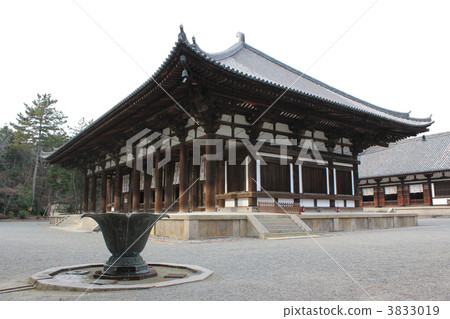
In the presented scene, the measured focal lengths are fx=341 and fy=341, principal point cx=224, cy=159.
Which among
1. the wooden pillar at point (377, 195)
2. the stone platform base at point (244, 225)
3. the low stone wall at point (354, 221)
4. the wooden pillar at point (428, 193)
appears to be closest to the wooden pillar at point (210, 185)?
the stone platform base at point (244, 225)

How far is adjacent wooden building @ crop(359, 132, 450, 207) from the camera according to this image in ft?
88.7

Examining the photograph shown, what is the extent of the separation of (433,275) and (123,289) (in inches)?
154

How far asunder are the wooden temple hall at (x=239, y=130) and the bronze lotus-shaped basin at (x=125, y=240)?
17.0ft

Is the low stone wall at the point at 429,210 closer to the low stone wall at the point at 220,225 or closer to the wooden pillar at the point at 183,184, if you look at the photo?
the low stone wall at the point at 220,225

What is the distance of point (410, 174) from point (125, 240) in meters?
28.9

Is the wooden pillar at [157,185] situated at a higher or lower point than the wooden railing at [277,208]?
higher

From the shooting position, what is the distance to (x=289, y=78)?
1748 centimetres

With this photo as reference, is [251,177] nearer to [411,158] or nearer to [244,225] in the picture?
[244,225]

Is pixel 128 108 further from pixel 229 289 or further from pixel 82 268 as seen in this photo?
pixel 229 289

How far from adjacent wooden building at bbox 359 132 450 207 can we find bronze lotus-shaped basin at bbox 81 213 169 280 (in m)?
23.5

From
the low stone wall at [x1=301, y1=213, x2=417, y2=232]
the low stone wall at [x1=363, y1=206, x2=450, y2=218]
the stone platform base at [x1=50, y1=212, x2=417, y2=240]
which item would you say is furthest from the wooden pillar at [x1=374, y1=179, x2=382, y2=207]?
the stone platform base at [x1=50, y1=212, x2=417, y2=240]

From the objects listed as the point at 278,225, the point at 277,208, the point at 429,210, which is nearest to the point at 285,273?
the point at 278,225

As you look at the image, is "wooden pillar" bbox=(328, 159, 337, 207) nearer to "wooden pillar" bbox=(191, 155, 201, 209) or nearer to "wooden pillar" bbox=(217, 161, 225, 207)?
"wooden pillar" bbox=(217, 161, 225, 207)

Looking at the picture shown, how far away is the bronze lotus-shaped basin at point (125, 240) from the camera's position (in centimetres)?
459
